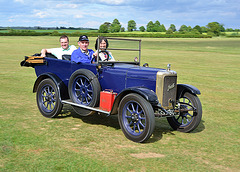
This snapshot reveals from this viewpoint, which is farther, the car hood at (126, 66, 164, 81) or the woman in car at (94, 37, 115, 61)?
the woman in car at (94, 37, 115, 61)

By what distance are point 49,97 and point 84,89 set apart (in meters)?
1.20

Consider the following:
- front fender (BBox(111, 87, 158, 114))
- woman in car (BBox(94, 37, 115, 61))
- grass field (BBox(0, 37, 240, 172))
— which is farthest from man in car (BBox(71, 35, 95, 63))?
grass field (BBox(0, 37, 240, 172))

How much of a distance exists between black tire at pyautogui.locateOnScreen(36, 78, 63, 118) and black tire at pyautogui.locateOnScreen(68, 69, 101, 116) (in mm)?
485

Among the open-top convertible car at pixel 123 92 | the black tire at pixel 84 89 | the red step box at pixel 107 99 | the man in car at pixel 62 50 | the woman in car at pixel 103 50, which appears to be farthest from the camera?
the man in car at pixel 62 50

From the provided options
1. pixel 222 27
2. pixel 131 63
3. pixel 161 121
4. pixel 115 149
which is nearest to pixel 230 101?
pixel 161 121

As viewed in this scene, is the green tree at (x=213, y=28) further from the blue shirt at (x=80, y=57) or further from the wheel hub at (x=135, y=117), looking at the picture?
the wheel hub at (x=135, y=117)

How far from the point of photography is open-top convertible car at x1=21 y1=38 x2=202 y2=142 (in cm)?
535

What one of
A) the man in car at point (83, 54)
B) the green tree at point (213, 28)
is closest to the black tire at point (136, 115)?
the man in car at point (83, 54)

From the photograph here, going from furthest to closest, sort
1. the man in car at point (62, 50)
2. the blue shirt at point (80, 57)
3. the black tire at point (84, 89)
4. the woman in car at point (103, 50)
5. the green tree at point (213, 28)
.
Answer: the green tree at point (213, 28) → the man in car at point (62, 50) → the blue shirt at point (80, 57) → the woman in car at point (103, 50) → the black tire at point (84, 89)

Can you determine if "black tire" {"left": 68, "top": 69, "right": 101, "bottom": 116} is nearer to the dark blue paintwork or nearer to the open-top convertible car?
the open-top convertible car

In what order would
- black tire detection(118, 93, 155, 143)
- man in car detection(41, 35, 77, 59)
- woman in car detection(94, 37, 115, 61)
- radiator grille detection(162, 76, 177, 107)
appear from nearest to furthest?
1. black tire detection(118, 93, 155, 143)
2. radiator grille detection(162, 76, 177, 107)
3. woman in car detection(94, 37, 115, 61)
4. man in car detection(41, 35, 77, 59)

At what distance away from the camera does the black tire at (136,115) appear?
16.6 feet

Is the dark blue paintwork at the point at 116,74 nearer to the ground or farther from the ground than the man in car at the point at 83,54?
nearer to the ground

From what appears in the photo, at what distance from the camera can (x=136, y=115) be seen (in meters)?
5.36
